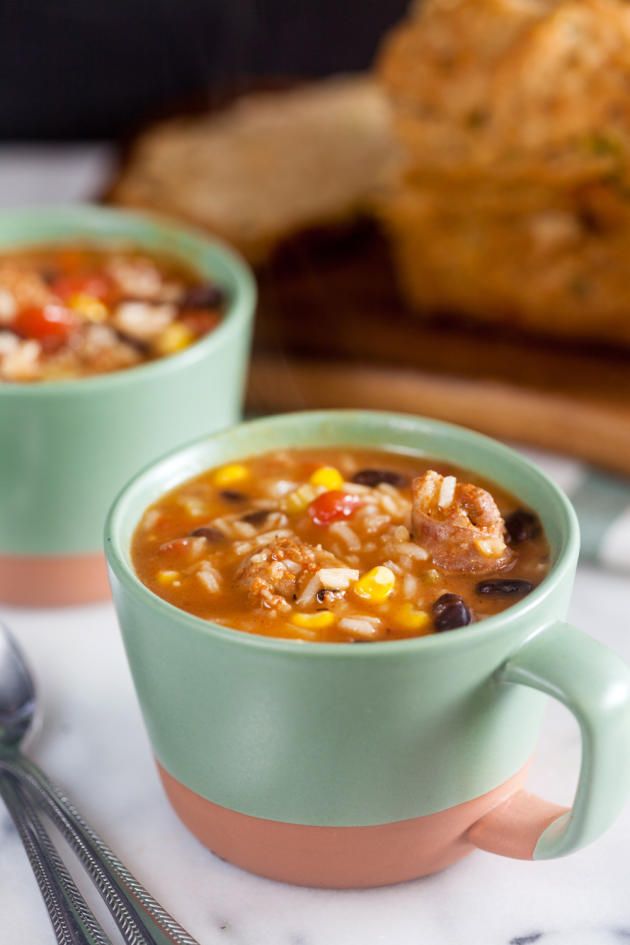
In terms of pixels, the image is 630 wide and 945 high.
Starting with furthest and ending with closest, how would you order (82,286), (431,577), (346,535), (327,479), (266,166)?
1. (266,166)
2. (82,286)
3. (327,479)
4. (346,535)
5. (431,577)

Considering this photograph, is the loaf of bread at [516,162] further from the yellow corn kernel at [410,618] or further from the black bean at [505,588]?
the yellow corn kernel at [410,618]

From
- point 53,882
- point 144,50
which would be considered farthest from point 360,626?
point 144,50

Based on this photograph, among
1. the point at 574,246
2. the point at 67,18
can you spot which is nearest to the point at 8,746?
the point at 574,246

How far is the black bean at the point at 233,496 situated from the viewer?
2180mm

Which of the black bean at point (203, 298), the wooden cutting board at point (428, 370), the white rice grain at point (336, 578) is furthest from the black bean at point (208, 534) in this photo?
the wooden cutting board at point (428, 370)

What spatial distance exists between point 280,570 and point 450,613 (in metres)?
0.27

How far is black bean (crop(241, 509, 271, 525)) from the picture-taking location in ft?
6.89

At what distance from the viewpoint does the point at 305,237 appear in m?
3.81

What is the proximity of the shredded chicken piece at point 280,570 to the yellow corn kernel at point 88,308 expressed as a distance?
1.08m

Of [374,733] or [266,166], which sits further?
[266,166]

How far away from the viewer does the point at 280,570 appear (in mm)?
1889

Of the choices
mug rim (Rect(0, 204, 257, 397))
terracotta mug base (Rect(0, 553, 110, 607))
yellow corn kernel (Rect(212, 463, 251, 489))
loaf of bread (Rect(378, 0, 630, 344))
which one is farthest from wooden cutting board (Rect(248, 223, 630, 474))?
yellow corn kernel (Rect(212, 463, 251, 489))

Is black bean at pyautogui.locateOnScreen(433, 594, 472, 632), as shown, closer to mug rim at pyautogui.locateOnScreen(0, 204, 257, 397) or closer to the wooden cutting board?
mug rim at pyautogui.locateOnScreen(0, 204, 257, 397)

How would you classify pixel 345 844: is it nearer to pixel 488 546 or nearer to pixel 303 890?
pixel 303 890
